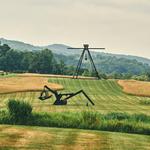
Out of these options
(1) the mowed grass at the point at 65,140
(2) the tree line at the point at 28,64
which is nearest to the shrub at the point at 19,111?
(1) the mowed grass at the point at 65,140

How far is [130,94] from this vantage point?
305ft

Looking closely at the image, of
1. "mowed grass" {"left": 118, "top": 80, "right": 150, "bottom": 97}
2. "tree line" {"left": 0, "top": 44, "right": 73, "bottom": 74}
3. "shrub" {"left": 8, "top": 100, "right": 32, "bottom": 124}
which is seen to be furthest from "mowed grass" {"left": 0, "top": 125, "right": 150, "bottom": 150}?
"tree line" {"left": 0, "top": 44, "right": 73, "bottom": 74}

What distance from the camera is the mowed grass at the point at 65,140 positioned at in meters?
25.3

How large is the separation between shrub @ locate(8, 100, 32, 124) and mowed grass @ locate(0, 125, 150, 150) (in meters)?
4.06

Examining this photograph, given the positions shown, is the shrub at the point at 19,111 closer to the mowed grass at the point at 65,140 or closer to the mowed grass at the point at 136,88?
the mowed grass at the point at 65,140

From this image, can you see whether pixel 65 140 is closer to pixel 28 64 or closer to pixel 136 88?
pixel 136 88

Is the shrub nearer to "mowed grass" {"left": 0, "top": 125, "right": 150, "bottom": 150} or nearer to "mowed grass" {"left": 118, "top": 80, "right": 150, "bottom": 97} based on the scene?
"mowed grass" {"left": 0, "top": 125, "right": 150, "bottom": 150}

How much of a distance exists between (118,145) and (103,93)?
6723cm

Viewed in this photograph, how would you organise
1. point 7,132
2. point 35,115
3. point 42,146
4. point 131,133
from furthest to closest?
point 35,115 < point 131,133 < point 7,132 < point 42,146

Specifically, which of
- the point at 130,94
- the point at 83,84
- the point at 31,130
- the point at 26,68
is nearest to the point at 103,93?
the point at 130,94

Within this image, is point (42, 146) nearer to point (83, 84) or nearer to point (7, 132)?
point (7, 132)

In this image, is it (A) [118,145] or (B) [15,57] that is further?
(B) [15,57]

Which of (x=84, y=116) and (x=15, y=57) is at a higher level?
(x=15, y=57)

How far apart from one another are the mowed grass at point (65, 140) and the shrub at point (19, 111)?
13.3 feet
